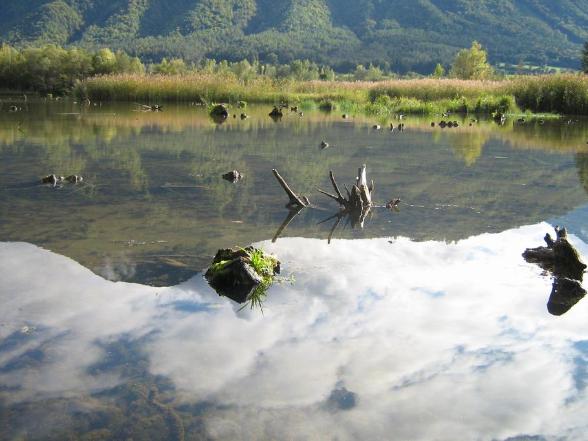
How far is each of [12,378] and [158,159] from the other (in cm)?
1067

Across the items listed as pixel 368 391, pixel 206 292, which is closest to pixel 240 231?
pixel 206 292

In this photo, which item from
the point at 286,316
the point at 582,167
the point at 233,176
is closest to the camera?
the point at 286,316

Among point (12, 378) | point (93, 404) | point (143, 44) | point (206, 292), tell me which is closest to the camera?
point (93, 404)

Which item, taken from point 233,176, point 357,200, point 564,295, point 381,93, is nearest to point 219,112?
point 381,93

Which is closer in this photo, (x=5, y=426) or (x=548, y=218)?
(x=5, y=426)

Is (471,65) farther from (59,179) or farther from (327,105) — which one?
(59,179)

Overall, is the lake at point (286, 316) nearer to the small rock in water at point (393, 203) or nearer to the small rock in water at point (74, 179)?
the small rock in water at point (393, 203)

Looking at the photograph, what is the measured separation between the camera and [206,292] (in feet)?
20.3

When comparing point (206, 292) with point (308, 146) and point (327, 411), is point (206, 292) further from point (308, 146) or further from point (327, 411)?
point (308, 146)

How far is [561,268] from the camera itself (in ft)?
23.5

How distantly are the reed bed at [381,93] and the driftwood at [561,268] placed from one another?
91.7 feet

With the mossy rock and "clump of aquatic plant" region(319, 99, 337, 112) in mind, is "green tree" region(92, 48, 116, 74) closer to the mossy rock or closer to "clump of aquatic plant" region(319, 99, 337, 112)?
"clump of aquatic plant" region(319, 99, 337, 112)

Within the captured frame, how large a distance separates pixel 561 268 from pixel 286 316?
10.5 ft

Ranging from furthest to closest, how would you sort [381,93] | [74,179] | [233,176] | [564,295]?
[381,93] < [233,176] < [74,179] < [564,295]
